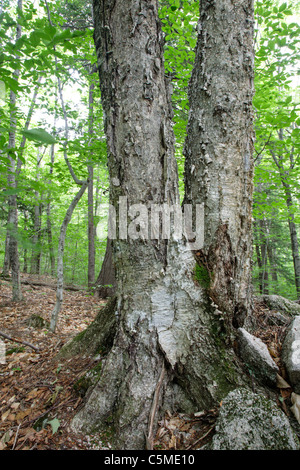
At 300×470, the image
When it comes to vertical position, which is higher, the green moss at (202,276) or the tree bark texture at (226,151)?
the tree bark texture at (226,151)

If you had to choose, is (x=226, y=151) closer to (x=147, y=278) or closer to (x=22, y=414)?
(x=147, y=278)

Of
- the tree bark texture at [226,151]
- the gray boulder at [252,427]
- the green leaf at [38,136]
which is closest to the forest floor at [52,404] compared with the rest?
the gray boulder at [252,427]

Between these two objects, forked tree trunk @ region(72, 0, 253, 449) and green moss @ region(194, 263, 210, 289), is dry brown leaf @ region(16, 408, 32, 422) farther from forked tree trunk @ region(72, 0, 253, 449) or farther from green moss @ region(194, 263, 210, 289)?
green moss @ region(194, 263, 210, 289)

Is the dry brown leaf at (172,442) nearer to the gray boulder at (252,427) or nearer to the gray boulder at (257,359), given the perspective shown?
the gray boulder at (252,427)

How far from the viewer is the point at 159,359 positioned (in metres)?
1.77

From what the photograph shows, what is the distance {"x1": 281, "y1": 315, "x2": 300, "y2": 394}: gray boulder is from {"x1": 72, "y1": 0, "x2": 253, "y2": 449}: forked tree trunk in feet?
1.17

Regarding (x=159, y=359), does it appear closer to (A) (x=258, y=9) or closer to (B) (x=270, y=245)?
(A) (x=258, y=9)

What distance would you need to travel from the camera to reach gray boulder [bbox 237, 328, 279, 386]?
1726 millimetres

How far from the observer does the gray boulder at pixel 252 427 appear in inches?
54.2

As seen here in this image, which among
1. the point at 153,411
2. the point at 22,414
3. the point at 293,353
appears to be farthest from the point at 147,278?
the point at 22,414

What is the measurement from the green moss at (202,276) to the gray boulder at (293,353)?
791 millimetres

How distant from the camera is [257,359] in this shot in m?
1.77
